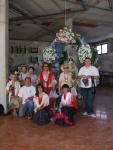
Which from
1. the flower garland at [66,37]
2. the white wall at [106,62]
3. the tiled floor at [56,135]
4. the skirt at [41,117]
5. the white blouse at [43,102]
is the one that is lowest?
the tiled floor at [56,135]

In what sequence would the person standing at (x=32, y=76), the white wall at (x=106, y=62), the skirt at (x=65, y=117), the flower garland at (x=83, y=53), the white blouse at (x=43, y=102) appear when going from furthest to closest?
the white wall at (x=106, y=62) → the person standing at (x=32, y=76) → the flower garland at (x=83, y=53) → the white blouse at (x=43, y=102) → the skirt at (x=65, y=117)

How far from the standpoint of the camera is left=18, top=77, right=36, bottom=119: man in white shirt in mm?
6371

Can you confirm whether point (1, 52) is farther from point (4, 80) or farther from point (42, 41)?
point (42, 41)

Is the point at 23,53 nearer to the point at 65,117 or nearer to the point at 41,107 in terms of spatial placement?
the point at 41,107

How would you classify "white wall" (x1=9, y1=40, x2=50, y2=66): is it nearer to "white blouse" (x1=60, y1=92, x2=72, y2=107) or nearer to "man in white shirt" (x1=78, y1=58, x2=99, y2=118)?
"man in white shirt" (x1=78, y1=58, x2=99, y2=118)

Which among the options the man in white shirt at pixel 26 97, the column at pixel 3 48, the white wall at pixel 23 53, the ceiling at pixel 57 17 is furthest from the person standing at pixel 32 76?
the white wall at pixel 23 53

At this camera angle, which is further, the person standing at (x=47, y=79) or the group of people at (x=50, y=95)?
the person standing at (x=47, y=79)

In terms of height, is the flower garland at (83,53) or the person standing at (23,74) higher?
the flower garland at (83,53)

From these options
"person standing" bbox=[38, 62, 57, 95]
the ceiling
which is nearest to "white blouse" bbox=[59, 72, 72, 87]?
"person standing" bbox=[38, 62, 57, 95]

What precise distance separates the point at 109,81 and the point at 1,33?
29.6 ft

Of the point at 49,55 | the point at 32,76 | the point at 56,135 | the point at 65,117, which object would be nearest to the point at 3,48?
the point at 32,76

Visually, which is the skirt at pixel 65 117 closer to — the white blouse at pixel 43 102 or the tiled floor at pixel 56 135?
the tiled floor at pixel 56 135

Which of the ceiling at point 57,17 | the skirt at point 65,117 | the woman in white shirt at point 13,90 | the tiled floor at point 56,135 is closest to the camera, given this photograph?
the tiled floor at point 56,135

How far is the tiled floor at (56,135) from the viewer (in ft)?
14.4
